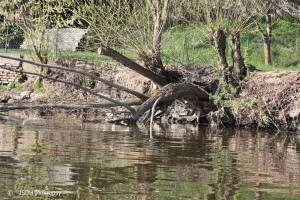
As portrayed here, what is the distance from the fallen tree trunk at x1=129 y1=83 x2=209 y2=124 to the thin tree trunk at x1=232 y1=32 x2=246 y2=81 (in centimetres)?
106

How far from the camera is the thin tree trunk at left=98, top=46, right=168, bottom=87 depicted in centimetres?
1248

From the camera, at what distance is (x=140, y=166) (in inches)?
278

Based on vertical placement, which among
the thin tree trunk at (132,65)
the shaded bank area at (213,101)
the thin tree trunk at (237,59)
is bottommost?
the shaded bank area at (213,101)

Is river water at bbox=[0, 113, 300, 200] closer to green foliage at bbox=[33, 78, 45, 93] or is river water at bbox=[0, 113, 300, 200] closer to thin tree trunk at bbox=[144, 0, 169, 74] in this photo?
thin tree trunk at bbox=[144, 0, 169, 74]

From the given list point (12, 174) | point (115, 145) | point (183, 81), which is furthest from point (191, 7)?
point (12, 174)

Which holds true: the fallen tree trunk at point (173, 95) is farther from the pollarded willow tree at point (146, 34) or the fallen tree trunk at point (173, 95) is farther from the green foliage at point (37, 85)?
the green foliage at point (37, 85)

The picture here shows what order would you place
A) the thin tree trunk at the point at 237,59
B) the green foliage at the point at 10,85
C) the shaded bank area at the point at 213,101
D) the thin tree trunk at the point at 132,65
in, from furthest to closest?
1. the green foliage at the point at 10,85
2. the thin tree trunk at the point at 237,59
3. the shaded bank area at the point at 213,101
4. the thin tree trunk at the point at 132,65

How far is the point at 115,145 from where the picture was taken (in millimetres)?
9367

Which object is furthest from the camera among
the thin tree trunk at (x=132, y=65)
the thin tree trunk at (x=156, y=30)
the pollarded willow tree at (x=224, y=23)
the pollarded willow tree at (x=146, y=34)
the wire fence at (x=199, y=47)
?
the wire fence at (x=199, y=47)

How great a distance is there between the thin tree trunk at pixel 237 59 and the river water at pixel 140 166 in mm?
3932

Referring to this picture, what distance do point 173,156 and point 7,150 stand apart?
246 cm

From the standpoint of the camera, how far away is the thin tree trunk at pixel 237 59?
50.1ft

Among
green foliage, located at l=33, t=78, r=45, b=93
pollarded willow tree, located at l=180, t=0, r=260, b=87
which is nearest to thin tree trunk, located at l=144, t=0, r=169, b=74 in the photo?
pollarded willow tree, located at l=180, t=0, r=260, b=87

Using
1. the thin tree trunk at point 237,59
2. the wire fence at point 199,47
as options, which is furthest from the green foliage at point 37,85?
the thin tree trunk at point 237,59
